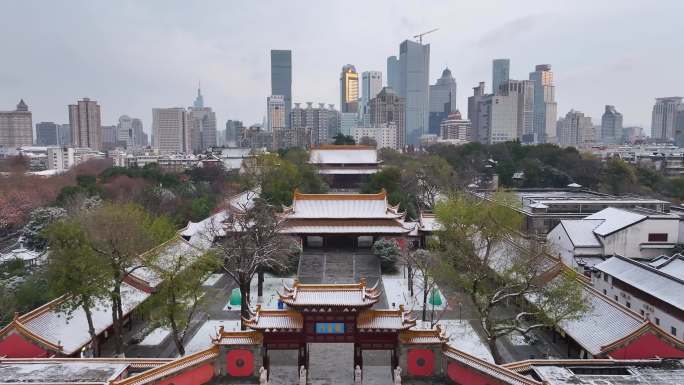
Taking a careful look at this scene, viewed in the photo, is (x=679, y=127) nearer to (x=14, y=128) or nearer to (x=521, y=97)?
(x=521, y=97)

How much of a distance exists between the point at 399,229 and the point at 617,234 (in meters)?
13.5

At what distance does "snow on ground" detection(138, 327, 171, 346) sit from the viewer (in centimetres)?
2167

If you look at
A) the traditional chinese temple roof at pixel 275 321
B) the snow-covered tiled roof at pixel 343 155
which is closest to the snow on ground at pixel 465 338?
the traditional chinese temple roof at pixel 275 321

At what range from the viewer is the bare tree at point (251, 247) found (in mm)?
22422

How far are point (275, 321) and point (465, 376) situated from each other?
7.01 meters

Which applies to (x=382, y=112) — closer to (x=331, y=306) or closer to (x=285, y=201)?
(x=285, y=201)

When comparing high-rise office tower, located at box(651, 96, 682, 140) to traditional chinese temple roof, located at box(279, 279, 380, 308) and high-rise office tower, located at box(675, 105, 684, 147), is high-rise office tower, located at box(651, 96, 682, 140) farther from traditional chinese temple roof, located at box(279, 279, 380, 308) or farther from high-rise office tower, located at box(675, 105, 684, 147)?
traditional chinese temple roof, located at box(279, 279, 380, 308)

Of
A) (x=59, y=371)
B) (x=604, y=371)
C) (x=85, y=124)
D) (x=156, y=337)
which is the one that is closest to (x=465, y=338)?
(x=604, y=371)

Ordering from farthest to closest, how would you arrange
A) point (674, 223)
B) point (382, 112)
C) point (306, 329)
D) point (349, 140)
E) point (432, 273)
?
point (382, 112)
point (349, 140)
point (674, 223)
point (432, 273)
point (306, 329)

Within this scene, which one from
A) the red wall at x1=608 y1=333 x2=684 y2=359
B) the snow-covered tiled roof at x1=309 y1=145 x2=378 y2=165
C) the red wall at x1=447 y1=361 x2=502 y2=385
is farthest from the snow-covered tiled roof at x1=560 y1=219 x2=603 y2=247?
the snow-covered tiled roof at x1=309 y1=145 x2=378 y2=165

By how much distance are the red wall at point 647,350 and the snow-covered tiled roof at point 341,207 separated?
690 inches

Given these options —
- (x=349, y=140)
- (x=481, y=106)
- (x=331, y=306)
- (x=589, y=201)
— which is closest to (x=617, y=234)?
(x=589, y=201)

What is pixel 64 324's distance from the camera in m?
19.5

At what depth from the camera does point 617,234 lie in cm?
3055
